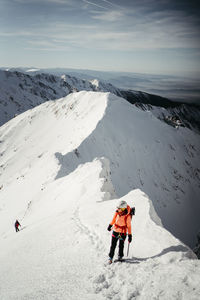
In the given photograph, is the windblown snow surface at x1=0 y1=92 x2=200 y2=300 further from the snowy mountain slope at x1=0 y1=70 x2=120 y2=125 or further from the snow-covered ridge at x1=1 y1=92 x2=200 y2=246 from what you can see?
the snowy mountain slope at x1=0 y1=70 x2=120 y2=125

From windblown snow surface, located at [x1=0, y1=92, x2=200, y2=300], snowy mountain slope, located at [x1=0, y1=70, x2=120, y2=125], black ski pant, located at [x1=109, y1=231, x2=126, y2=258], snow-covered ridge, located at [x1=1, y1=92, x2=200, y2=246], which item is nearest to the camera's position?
windblown snow surface, located at [x1=0, y1=92, x2=200, y2=300]

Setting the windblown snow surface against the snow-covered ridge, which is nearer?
the windblown snow surface

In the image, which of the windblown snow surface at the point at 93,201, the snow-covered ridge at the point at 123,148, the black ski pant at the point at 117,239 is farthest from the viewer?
the snow-covered ridge at the point at 123,148

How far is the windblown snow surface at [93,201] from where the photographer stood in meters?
6.40

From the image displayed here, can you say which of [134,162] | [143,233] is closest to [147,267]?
[143,233]

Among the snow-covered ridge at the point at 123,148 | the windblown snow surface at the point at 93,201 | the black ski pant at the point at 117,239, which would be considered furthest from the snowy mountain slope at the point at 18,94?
the black ski pant at the point at 117,239

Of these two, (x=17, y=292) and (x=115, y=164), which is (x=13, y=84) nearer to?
(x=115, y=164)

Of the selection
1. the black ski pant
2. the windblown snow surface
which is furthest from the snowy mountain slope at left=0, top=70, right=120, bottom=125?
the black ski pant

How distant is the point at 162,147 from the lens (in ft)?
170

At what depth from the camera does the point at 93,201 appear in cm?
1451

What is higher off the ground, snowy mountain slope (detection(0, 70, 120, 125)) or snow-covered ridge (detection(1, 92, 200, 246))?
snowy mountain slope (detection(0, 70, 120, 125))

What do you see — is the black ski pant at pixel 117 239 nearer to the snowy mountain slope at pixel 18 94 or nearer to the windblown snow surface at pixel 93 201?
the windblown snow surface at pixel 93 201

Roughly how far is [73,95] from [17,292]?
61069 mm

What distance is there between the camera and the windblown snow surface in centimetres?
640
